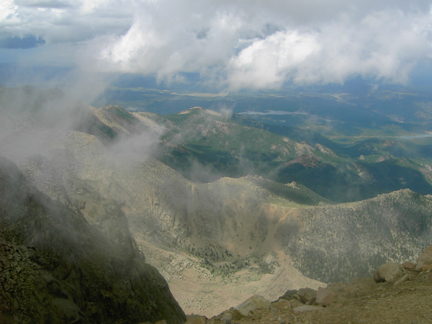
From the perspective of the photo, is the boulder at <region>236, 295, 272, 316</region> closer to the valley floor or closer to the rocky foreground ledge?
the rocky foreground ledge

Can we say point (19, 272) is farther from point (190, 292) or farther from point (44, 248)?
point (190, 292)

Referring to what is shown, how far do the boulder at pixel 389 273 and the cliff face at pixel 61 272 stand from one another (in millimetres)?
22751

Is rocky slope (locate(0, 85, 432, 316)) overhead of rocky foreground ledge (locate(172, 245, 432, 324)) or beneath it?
beneath

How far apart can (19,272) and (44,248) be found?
17.2ft

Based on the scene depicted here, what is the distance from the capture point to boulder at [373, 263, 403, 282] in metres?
28.0

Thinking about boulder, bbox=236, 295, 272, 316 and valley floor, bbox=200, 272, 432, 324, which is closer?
valley floor, bbox=200, 272, 432, 324

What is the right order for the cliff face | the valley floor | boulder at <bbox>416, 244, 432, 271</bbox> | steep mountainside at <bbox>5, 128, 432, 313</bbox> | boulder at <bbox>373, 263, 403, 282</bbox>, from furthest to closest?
steep mountainside at <bbox>5, 128, 432, 313</bbox> < boulder at <bbox>373, 263, 403, 282</bbox> < boulder at <bbox>416, 244, 432, 271</bbox> < the cliff face < the valley floor

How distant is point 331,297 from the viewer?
2625 centimetres

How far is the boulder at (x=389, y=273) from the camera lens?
1103 inches

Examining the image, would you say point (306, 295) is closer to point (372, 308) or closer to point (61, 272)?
point (372, 308)

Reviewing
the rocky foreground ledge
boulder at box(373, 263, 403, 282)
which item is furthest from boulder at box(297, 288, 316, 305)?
boulder at box(373, 263, 403, 282)

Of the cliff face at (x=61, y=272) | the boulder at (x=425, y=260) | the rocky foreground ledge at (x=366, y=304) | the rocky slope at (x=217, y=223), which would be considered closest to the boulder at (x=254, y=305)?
the rocky foreground ledge at (x=366, y=304)

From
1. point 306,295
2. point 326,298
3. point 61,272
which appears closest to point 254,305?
point 306,295

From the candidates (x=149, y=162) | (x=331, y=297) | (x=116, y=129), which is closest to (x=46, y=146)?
(x=149, y=162)
